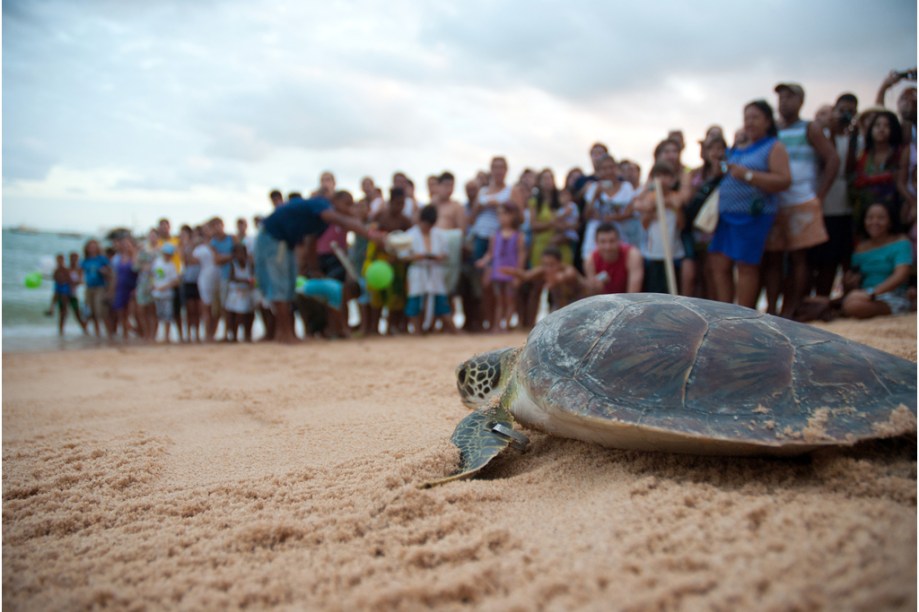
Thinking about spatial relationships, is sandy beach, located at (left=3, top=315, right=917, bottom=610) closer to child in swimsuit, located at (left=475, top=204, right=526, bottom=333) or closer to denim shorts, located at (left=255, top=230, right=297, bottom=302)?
denim shorts, located at (left=255, top=230, right=297, bottom=302)

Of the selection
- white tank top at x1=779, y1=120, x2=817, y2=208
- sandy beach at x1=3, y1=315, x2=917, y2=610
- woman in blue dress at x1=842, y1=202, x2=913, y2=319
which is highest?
white tank top at x1=779, y1=120, x2=817, y2=208

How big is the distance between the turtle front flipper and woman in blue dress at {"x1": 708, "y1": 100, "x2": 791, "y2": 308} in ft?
9.87

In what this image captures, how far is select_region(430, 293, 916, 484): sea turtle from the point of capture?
1363 mm

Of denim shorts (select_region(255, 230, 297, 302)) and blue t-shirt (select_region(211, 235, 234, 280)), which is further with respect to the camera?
Result: blue t-shirt (select_region(211, 235, 234, 280))

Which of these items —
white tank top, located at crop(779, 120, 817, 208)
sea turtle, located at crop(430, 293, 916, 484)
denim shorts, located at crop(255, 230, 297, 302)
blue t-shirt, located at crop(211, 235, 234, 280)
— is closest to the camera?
sea turtle, located at crop(430, 293, 916, 484)

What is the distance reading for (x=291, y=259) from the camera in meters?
5.81

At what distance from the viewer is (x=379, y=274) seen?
611 centimetres

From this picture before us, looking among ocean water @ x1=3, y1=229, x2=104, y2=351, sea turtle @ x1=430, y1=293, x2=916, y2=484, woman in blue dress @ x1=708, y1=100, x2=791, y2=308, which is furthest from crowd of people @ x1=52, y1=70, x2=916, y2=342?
sea turtle @ x1=430, y1=293, x2=916, y2=484

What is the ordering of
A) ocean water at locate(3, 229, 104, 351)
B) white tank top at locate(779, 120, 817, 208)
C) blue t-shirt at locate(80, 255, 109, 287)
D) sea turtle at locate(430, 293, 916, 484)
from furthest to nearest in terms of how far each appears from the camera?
1. blue t-shirt at locate(80, 255, 109, 287)
2. ocean water at locate(3, 229, 104, 351)
3. white tank top at locate(779, 120, 817, 208)
4. sea turtle at locate(430, 293, 916, 484)

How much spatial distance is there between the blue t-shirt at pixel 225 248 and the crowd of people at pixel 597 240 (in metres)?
0.02

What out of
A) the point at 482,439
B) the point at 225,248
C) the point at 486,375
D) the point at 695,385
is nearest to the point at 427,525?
the point at 482,439

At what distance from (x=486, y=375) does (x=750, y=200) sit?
2915mm

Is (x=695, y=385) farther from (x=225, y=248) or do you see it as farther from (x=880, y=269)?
(x=225, y=248)

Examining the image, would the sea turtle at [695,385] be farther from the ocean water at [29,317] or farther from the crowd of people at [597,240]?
the ocean water at [29,317]
